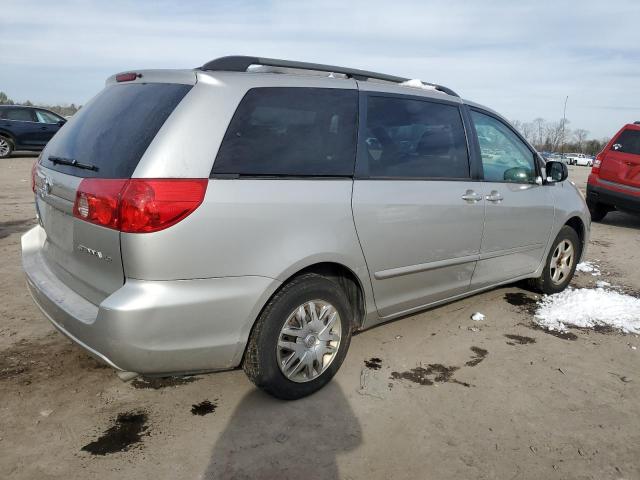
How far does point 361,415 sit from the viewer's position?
112 inches

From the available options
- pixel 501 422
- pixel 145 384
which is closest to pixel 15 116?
pixel 145 384

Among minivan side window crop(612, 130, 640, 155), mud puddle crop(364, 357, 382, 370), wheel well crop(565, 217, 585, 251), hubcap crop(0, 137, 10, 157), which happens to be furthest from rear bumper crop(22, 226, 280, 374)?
hubcap crop(0, 137, 10, 157)

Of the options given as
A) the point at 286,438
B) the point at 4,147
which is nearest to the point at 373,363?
the point at 286,438

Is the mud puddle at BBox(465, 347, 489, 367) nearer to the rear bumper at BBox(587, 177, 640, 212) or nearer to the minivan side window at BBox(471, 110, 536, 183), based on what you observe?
the minivan side window at BBox(471, 110, 536, 183)

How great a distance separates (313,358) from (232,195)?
106cm

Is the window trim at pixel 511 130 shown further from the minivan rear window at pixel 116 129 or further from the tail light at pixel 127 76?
the tail light at pixel 127 76

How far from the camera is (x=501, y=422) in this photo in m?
2.83

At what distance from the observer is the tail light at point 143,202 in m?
2.29

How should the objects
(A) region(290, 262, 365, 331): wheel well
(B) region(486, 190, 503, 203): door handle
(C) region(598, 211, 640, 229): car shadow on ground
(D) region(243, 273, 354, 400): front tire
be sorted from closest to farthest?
(D) region(243, 273, 354, 400): front tire
(A) region(290, 262, 365, 331): wheel well
(B) region(486, 190, 503, 203): door handle
(C) region(598, 211, 640, 229): car shadow on ground

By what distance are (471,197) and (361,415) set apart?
5.60 ft

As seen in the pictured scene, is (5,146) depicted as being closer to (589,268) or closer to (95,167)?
(95,167)

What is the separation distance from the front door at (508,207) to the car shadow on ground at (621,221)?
6.02 metres

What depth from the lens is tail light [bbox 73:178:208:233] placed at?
2.29 metres

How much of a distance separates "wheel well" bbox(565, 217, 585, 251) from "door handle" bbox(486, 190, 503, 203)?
56.9 inches
